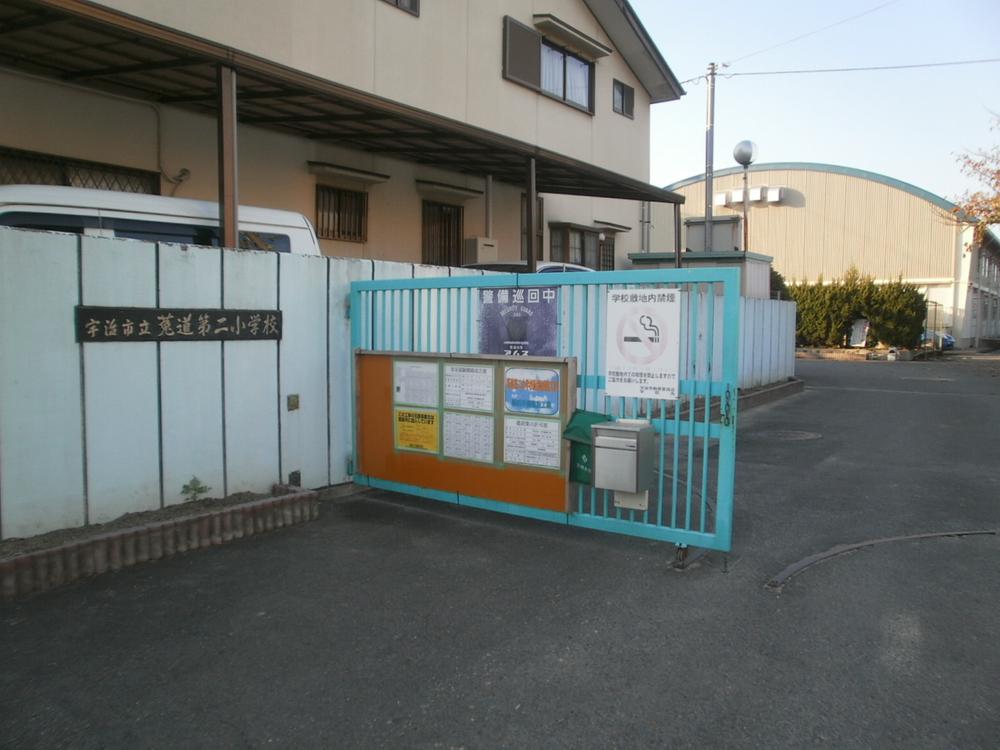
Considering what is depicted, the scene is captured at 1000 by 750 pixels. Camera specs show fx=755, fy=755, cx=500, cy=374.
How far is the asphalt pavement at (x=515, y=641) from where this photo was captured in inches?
123

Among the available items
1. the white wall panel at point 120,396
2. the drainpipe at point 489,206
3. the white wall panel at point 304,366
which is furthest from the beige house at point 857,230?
the white wall panel at point 120,396

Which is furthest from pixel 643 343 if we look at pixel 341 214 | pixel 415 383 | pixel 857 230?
pixel 857 230

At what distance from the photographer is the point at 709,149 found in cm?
2264

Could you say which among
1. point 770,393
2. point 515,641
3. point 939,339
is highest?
point 939,339

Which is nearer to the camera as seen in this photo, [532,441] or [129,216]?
[532,441]

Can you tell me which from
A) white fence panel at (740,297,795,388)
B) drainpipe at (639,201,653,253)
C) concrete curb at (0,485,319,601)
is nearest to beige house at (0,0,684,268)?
drainpipe at (639,201,653,253)

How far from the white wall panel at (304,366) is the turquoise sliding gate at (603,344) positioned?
1.16 ft

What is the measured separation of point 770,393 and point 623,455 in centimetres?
1099

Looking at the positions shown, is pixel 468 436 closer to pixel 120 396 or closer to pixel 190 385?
pixel 190 385

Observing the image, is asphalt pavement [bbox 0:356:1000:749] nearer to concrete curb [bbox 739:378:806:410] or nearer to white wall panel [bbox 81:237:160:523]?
white wall panel [bbox 81:237:160:523]

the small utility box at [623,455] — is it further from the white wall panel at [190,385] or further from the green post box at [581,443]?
the white wall panel at [190,385]

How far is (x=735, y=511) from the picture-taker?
21.3 ft

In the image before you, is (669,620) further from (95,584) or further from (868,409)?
(868,409)

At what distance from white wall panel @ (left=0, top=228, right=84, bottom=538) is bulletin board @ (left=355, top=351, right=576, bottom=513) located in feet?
7.77
